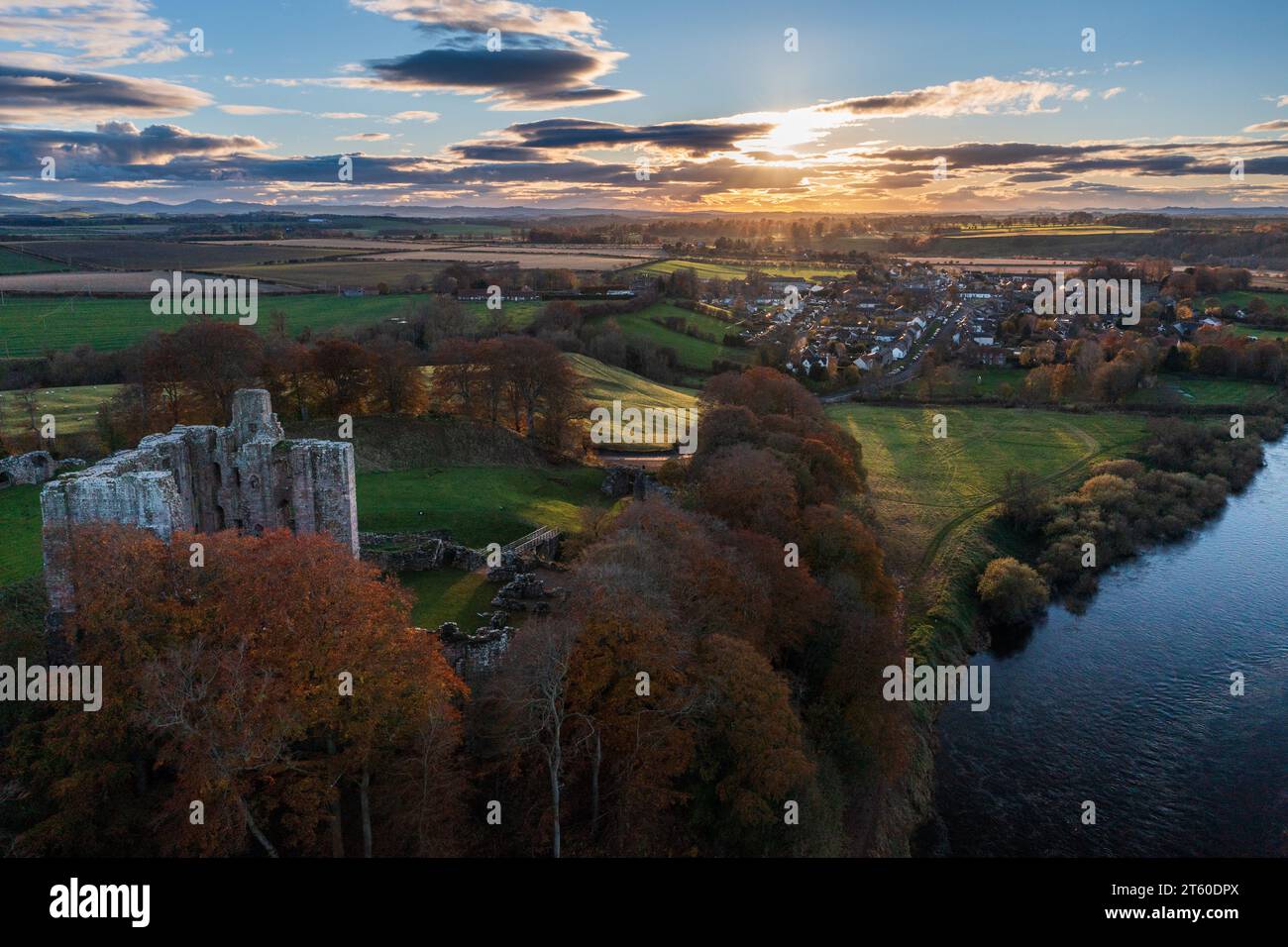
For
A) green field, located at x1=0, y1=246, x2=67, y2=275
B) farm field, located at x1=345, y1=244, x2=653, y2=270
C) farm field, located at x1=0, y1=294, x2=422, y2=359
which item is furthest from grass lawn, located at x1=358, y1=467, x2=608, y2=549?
green field, located at x1=0, y1=246, x2=67, y2=275

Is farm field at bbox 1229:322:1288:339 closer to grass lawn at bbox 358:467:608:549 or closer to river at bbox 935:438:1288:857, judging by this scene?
river at bbox 935:438:1288:857

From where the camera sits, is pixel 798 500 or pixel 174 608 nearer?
pixel 174 608

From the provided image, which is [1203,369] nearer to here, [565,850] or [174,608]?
[565,850]

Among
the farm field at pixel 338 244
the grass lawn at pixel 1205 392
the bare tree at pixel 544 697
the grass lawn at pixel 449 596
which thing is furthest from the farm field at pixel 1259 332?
the farm field at pixel 338 244

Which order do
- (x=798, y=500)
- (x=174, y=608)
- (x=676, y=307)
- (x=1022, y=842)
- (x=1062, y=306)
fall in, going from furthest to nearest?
(x=1062, y=306), (x=676, y=307), (x=798, y=500), (x=1022, y=842), (x=174, y=608)

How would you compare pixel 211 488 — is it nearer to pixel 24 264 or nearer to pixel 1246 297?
pixel 24 264

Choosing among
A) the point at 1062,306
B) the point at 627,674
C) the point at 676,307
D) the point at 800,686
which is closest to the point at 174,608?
the point at 627,674

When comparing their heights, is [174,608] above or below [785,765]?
above

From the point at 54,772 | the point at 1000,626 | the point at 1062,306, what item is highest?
the point at 1062,306
